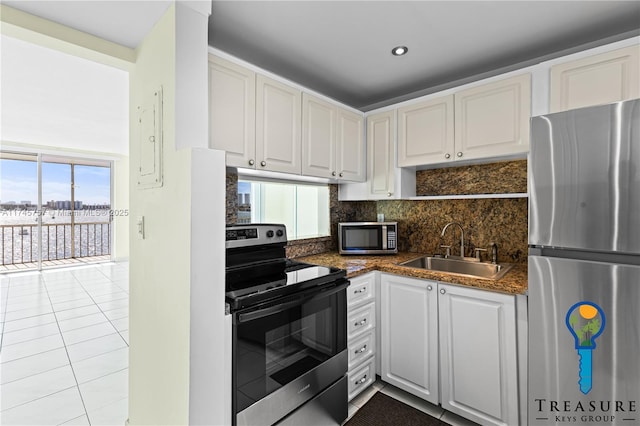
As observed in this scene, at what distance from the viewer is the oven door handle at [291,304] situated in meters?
1.38

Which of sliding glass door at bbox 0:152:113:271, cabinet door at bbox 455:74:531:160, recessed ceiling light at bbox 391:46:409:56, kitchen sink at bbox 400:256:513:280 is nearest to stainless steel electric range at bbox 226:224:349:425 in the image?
kitchen sink at bbox 400:256:513:280

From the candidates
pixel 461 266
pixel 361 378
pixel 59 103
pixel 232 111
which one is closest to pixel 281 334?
pixel 361 378

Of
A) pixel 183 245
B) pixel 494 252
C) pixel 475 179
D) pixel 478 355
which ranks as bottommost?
pixel 478 355

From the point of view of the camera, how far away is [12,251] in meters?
5.90

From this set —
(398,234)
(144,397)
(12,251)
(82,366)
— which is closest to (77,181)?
(12,251)

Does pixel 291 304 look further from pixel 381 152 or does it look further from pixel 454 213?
pixel 454 213

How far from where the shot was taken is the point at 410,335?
2.05 m

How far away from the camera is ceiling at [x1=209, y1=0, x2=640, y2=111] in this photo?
1.57 m

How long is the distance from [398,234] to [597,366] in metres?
1.70

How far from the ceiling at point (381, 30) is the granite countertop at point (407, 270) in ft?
4.74

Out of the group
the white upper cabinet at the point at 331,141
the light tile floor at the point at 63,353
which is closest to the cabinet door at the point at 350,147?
the white upper cabinet at the point at 331,141

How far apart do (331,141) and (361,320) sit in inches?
53.7

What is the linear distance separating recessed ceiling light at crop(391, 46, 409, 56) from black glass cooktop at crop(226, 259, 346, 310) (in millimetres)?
1468

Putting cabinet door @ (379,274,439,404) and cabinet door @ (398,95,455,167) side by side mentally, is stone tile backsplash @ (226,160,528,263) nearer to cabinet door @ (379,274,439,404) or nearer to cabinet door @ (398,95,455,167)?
cabinet door @ (398,95,455,167)
